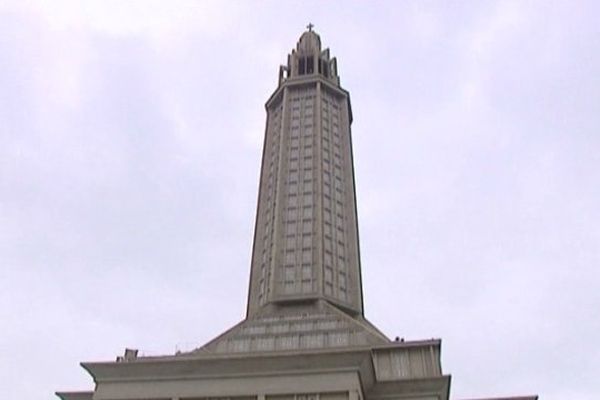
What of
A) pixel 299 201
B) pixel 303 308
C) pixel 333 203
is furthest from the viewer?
pixel 333 203

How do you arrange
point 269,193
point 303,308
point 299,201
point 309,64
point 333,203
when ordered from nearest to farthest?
point 303,308 < point 299,201 < point 333,203 < point 269,193 < point 309,64

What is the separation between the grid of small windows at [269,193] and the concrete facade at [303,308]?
132 millimetres

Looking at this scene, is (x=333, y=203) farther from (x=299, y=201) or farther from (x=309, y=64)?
(x=309, y=64)

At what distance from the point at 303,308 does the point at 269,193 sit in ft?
44.0

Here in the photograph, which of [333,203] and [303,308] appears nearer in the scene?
[303,308]

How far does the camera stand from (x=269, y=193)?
62312 millimetres

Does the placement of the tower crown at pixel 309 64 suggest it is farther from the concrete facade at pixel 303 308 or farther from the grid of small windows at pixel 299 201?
the grid of small windows at pixel 299 201

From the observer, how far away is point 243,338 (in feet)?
157

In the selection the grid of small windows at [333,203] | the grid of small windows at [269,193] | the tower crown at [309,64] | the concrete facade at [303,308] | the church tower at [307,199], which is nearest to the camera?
the concrete facade at [303,308]

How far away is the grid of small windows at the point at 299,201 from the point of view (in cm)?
5453

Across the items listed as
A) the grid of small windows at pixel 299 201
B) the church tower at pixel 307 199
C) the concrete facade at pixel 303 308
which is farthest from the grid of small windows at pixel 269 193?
the grid of small windows at pixel 299 201

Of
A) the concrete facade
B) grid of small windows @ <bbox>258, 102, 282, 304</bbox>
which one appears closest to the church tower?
grid of small windows @ <bbox>258, 102, 282, 304</bbox>

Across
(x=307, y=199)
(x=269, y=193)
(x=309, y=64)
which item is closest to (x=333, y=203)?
(x=307, y=199)

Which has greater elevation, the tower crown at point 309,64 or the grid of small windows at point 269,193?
the tower crown at point 309,64
